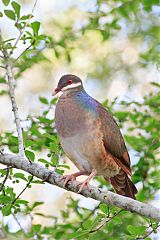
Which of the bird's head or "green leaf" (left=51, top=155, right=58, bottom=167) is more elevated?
the bird's head

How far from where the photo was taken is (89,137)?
18.9ft

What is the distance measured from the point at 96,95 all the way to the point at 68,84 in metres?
5.81

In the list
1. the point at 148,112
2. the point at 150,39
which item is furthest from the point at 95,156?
the point at 150,39

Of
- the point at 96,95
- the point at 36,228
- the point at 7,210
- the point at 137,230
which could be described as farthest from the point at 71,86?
the point at 96,95

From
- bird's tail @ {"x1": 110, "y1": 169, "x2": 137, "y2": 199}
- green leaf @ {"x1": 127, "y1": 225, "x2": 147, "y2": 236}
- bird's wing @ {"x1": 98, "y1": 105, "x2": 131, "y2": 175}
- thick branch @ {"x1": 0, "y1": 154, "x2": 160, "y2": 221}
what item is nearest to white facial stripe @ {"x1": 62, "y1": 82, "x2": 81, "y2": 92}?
bird's wing @ {"x1": 98, "y1": 105, "x2": 131, "y2": 175}

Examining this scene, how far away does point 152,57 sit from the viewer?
7.80m

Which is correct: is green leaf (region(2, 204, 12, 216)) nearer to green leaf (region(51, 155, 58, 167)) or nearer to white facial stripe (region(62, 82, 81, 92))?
green leaf (region(51, 155, 58, 167))

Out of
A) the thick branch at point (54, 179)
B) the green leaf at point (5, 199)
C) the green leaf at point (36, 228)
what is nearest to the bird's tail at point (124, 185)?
the green leaf at point (36, 228)

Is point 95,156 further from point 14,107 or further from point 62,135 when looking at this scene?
point 14,107

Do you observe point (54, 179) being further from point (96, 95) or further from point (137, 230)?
point (96, 95)

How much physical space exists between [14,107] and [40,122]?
4.26 ft

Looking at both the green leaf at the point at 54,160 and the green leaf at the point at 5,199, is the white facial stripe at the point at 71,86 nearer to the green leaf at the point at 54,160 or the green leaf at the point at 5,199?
the green leaf at the point at 54,160

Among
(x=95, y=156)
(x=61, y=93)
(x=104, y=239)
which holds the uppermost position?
(x=61, y=93)

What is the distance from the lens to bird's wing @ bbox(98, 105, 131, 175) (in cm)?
589
